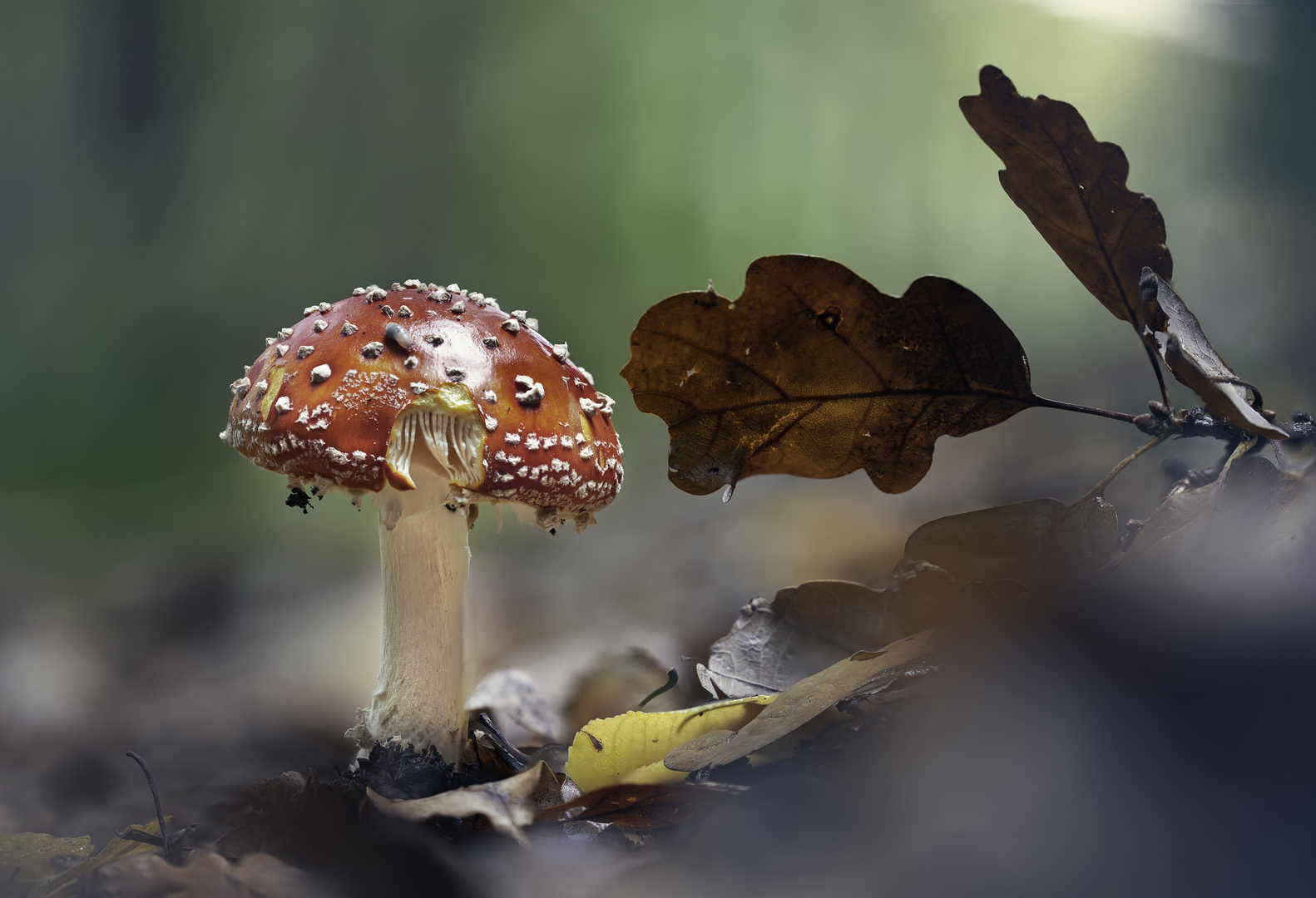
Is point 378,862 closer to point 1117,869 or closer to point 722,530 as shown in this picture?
point 1117,869

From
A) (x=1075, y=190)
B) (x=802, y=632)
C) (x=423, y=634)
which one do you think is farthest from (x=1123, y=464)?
(x=423, y=634)

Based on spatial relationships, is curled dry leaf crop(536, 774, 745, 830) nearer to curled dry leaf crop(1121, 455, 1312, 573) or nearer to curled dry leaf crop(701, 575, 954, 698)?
curled dry leaf crop(701, 575, 954, 698)

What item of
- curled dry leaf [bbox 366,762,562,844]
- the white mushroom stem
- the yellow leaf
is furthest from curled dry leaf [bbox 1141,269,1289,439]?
the white mushroom stem

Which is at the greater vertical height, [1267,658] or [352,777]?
[1267,658]

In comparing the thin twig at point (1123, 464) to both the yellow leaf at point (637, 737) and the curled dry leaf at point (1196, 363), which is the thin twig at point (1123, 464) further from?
the yellow leaf at point (637, 737)

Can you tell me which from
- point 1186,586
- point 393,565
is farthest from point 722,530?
point 1186,586

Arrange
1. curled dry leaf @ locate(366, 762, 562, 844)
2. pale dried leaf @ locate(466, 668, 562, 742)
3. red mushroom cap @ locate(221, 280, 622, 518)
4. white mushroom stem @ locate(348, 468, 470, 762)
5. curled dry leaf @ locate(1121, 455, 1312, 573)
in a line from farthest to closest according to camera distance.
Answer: pale dried leaf @ locate(466, 668, 562, 742) < white mushroom stem @ locate(348, 468, 470, 762) < red mushroom cap @ locate(221, 280, 622, 518) < curled dry leaf @ locate(366, 762, 562, 844) < curled dry leaf @ locate(1121, 455, 1312, 573)
